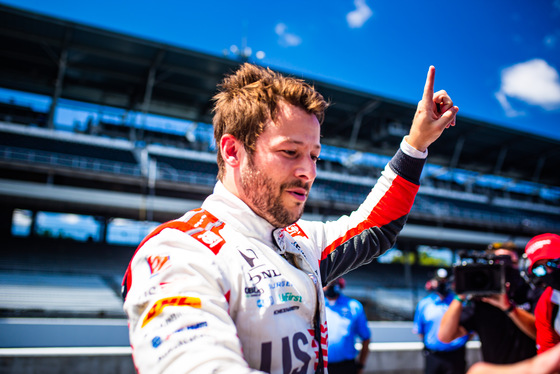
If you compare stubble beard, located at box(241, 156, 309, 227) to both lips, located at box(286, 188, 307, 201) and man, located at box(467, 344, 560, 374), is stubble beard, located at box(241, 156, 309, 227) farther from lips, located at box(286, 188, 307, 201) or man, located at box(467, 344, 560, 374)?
man, located at box(467, 344, 560, 374)

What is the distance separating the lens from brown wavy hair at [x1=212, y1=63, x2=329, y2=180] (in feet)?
3.50

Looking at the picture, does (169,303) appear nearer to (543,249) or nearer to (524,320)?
(543,249)

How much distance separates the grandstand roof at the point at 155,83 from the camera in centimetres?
1388

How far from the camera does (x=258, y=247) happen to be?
3.39 feet

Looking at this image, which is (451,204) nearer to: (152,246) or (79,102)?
(79,102)

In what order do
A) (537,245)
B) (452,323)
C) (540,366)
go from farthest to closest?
(452,323)
(537,245)
(540,366)

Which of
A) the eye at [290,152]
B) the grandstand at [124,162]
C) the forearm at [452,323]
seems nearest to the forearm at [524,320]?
the forearm at [452,323]

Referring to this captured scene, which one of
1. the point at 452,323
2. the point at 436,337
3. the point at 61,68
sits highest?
the point at 61,68

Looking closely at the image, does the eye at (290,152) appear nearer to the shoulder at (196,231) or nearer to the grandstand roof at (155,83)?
the shoulder at (196,231)

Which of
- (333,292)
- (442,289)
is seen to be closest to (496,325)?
(333,292)

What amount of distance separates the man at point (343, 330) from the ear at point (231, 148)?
3.64 m

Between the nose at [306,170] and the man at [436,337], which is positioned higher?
the nose at [306,170]

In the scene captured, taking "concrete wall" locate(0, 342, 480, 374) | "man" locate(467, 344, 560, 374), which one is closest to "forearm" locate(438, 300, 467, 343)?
"man" locate(467, 344, 560, 374)

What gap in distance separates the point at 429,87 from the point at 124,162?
52.9 feet
